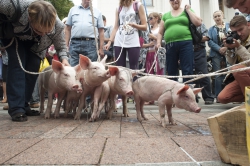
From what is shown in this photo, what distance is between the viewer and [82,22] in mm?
5047

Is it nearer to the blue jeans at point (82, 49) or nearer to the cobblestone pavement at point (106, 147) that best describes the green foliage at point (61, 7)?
the blue jeans at point (82, 49)

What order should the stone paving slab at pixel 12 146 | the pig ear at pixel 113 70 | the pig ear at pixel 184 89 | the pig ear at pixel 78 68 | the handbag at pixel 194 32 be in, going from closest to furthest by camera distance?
the stone paving slab at pixel 12 146 → the pig ear at pixel 184 89 → the pig ear at pixel 113 70 → the pig ear at pixel 78 68 → the handbag at pixel 194 32

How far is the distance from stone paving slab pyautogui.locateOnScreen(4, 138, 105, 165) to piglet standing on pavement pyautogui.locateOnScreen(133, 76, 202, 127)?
1.10m

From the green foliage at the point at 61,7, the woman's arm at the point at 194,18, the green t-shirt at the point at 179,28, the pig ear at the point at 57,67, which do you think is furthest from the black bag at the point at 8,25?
the green foliage at the point at 61,7

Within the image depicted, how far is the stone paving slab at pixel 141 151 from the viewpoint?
69.4 inches

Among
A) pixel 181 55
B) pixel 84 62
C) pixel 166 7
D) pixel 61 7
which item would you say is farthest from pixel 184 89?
pixel 61 7

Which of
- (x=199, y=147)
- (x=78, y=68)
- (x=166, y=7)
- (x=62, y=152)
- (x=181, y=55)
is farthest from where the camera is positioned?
(x=166, y=7)

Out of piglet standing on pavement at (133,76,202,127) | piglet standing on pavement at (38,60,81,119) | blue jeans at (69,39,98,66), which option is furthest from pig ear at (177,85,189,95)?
blue jeans at (69,39,98,66)

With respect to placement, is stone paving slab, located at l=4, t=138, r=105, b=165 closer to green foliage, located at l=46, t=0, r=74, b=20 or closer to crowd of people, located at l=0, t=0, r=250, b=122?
crowd of people, located at l=0, t=0, r=250, b=122

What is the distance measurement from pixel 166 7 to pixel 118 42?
61.4ft

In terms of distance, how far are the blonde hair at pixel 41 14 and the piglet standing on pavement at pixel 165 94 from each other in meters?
1.31

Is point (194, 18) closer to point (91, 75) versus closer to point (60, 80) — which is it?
point (91, 75)

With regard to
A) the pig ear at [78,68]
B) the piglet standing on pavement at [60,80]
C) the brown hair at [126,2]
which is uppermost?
the brown hair at [126,2]

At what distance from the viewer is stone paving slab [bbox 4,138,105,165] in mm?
1745
